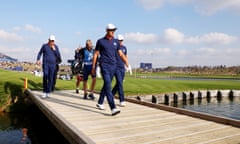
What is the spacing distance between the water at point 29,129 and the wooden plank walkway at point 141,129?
90.4 inches

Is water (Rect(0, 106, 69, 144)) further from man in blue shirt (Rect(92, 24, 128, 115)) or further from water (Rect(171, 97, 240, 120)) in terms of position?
water (Rect(171, 97, 240, 120))

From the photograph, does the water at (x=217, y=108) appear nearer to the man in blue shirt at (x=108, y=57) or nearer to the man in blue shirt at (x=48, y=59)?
the man in blue shirt at (x=108, y=57)

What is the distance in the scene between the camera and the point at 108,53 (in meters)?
7.37

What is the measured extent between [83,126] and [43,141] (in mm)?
4240

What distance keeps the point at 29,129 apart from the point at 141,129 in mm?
7175

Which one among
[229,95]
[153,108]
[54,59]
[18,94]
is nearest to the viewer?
[153,108]

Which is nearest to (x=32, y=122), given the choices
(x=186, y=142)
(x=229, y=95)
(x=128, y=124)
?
(x=128, y=124)

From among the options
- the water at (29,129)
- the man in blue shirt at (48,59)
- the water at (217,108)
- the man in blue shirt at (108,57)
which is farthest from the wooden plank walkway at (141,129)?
the water at (217,108)

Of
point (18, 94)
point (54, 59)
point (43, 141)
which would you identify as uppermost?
point (54, 59)

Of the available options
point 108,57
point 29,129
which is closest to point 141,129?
point 108,57

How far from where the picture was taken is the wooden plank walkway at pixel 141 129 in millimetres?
4961

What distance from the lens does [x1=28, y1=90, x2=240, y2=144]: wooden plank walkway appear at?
16.3 ft

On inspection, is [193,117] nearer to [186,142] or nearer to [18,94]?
[186,142]

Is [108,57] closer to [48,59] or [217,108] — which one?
[48,59]
